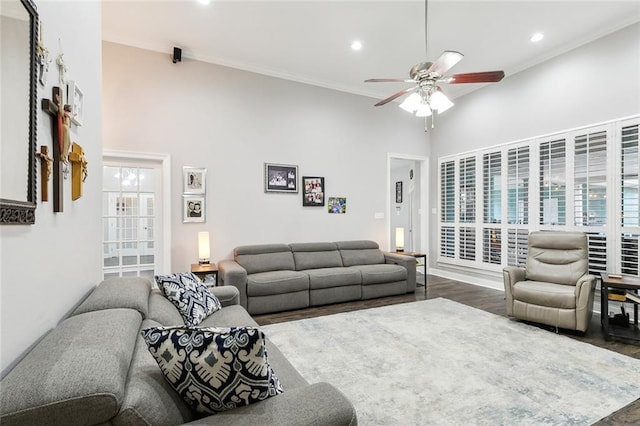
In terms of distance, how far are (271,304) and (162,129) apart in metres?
2.79

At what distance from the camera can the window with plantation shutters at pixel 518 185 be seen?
185 inches

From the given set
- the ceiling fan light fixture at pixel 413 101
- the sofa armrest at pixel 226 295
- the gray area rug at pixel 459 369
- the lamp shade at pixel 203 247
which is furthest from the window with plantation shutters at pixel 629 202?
the lamp shade at pixel 203 247

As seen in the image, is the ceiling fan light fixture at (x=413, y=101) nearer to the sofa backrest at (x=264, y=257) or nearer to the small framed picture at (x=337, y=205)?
the small framed picture at (x=337, y=205)

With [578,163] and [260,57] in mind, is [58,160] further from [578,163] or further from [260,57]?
[578,163]

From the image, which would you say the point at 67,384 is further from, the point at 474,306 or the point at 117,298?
the point at 474,306

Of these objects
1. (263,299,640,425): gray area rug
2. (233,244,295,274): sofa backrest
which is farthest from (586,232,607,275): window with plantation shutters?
(233,244,295,274): sofa backrest

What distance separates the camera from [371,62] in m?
4.68

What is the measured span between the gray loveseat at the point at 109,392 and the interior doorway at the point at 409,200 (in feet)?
15.7

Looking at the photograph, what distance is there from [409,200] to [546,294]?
478cm

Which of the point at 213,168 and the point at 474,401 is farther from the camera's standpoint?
the point at 213,168

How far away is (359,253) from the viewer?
5.20 m

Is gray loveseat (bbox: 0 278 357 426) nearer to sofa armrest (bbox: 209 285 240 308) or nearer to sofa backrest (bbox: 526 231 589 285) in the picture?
sofa armrest (bbox: 209 285 240 308)

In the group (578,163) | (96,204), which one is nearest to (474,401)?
(96,204)

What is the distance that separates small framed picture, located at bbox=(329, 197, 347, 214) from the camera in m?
5.41
